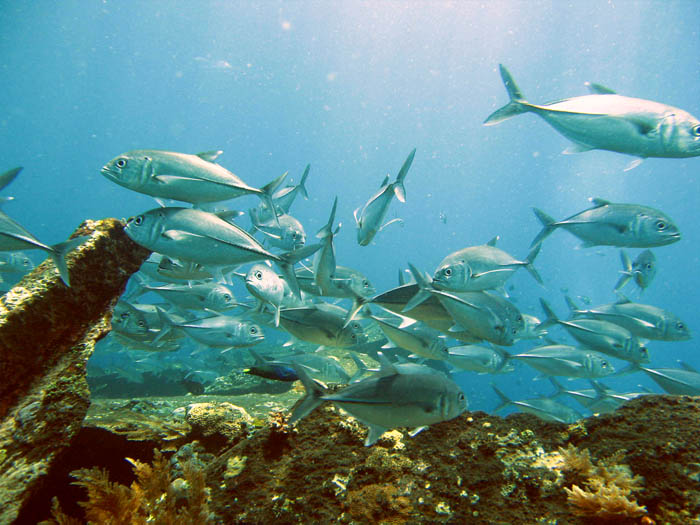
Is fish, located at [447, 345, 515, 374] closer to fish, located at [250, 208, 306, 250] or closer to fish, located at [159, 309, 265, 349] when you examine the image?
fish, located at [250, 208, 306, 250]

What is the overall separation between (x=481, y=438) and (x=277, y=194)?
3.76 m

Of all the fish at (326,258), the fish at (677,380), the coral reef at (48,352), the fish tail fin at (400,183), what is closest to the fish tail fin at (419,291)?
the fish at (326,258)

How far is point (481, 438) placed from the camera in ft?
8.38

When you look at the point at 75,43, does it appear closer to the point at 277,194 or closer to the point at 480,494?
the point at 277,194

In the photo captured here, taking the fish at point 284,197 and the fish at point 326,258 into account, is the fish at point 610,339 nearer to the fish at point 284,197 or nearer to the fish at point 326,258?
the fish at point 326,258

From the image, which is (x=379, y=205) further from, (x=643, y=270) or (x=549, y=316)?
(x=643, y=270)

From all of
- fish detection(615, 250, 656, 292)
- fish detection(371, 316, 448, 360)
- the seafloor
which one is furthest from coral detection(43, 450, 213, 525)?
fish detection(615, 250, 656, 292)

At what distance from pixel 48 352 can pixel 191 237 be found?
1.79 metres

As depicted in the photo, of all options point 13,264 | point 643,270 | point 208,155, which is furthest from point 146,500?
point 13,264

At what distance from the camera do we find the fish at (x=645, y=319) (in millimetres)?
4289

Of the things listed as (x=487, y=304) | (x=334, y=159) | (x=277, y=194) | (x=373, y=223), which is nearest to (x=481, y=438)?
(x=487, y=304)

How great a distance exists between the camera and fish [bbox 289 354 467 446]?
1.99m

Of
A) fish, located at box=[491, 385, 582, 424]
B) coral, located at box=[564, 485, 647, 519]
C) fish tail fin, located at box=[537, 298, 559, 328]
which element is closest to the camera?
coral, located at box=[564, 485, 647, 519]

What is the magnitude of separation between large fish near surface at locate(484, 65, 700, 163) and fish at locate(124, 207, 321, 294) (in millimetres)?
2344
